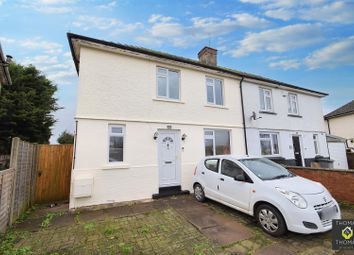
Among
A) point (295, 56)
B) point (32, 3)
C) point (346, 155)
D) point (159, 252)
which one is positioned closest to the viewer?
point (159, 252)

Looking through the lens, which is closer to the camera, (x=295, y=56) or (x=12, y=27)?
(x=12, y=27)

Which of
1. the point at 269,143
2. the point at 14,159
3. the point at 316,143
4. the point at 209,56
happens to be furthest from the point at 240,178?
the point at 316,143

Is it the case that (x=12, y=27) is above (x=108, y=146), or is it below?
above

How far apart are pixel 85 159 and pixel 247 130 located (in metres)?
8.36

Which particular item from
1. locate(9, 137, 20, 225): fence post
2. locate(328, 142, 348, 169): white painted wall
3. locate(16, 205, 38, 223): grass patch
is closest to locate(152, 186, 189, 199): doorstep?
locate(16, 205, 38, 223): grass patch

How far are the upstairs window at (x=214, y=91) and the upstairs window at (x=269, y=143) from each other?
3622 mm

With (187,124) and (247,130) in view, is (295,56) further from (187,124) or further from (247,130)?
(187,124)

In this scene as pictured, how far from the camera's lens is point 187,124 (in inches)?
330

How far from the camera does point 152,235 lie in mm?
4086

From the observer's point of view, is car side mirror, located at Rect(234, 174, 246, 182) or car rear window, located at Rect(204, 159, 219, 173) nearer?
car side mirror, located at Rect(234, 174, 246, 182)

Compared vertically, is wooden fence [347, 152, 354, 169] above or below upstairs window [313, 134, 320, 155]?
below

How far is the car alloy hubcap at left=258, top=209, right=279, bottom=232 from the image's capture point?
3925 millimetres

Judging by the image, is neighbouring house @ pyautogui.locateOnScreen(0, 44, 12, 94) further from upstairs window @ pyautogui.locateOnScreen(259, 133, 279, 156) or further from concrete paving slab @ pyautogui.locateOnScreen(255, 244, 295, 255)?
upstairs window @ pyautogui.locateOnScreen(259, 133, 279, 156)

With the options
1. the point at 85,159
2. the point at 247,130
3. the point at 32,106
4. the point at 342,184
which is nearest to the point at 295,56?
the point at 247,130
